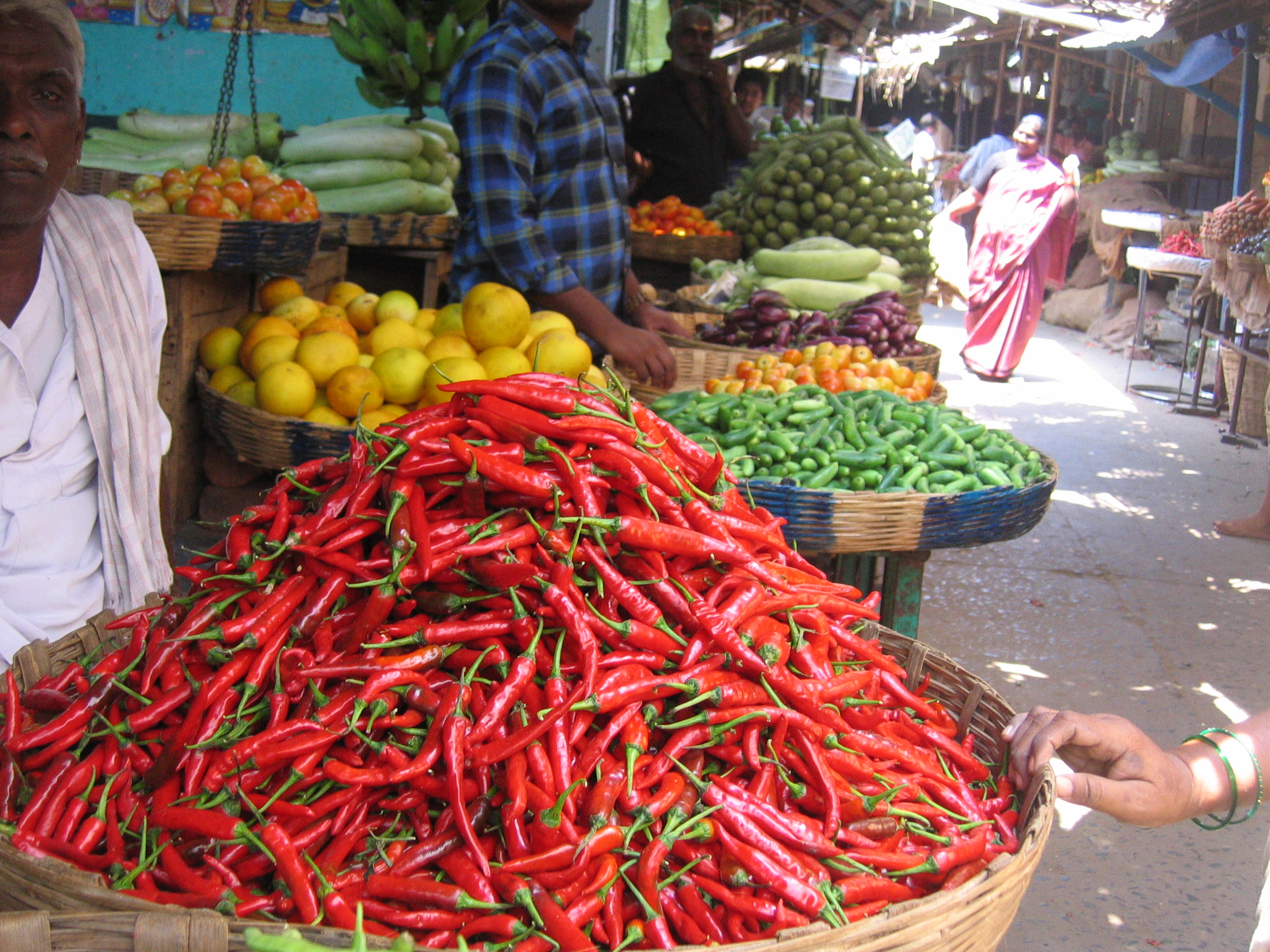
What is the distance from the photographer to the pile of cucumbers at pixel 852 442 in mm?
2773

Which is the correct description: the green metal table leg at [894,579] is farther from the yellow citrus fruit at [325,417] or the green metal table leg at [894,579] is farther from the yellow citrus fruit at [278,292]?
the yellow citrus fruit at [278,292]

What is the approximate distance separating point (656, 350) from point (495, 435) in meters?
2.10

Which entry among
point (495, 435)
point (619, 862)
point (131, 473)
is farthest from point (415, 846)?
point (131, 473)

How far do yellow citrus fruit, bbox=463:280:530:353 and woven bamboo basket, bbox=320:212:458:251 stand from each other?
1.22m

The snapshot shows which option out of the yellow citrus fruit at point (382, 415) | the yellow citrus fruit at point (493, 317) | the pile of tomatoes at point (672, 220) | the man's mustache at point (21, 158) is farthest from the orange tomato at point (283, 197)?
the pile of tomatoes at point (672, 220)

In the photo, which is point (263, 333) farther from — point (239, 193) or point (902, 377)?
point (902, 377)

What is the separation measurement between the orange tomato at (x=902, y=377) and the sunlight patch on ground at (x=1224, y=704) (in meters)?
1.58

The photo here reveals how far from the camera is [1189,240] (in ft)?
28.9

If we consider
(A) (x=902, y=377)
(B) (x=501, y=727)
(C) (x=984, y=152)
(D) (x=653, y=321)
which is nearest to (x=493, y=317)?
(D) (x=653, y=321)

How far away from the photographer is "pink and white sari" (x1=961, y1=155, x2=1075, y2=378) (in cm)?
910

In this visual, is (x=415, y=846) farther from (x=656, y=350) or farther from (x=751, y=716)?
(x=656, y=350)

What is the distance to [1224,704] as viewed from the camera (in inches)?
150

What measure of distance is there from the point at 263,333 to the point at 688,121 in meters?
4.77

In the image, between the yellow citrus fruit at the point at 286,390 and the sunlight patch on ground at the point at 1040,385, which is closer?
the yellow citrus fruit at the point at 286,390
